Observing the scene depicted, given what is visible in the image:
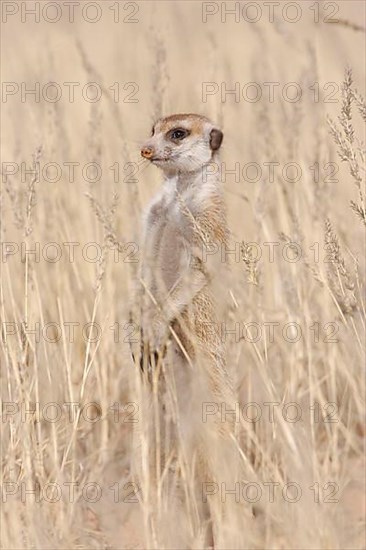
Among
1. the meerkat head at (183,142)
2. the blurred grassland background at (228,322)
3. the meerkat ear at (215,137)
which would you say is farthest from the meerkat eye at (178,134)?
the blurred grassland background at (228,322)

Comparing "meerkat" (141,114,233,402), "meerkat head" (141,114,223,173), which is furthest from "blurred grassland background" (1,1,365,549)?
"meerkat head" (141,114,223,173)

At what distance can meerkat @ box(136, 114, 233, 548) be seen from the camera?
3.94 meters

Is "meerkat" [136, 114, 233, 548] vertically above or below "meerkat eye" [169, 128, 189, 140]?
below

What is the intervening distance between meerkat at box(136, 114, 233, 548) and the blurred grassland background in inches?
4.7

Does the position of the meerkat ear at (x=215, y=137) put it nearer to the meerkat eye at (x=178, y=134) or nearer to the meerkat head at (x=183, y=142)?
the meerkat head at (x=183, y=142)

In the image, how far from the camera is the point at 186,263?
13.4 ft

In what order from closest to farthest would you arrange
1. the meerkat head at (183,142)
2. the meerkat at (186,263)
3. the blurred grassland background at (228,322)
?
the blurred grassland background at (228,322)
the meerkat at (186,263)
the meerkat head at (183,142)

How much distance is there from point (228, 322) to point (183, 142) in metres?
0.72

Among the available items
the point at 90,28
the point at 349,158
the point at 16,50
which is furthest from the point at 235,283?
the point at 90,28

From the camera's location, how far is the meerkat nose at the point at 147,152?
13.7 feet

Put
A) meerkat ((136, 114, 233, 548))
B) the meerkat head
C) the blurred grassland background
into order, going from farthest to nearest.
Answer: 1. the meerkat head
2. meerkat ((136, 114, 233, 548))
3. the blurred grassland background

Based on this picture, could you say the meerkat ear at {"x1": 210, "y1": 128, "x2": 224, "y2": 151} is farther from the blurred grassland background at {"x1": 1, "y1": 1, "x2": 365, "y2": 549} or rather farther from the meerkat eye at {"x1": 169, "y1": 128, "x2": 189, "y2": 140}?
the blurred grassland background at {"x1": 1, "y1": 1, "x2": 365, "y2": 549}

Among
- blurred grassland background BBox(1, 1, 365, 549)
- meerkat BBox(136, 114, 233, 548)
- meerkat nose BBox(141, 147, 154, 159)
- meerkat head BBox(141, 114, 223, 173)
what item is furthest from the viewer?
meerkat head BBox(141, 114, 223, 173)

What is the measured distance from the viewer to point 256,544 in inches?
129
